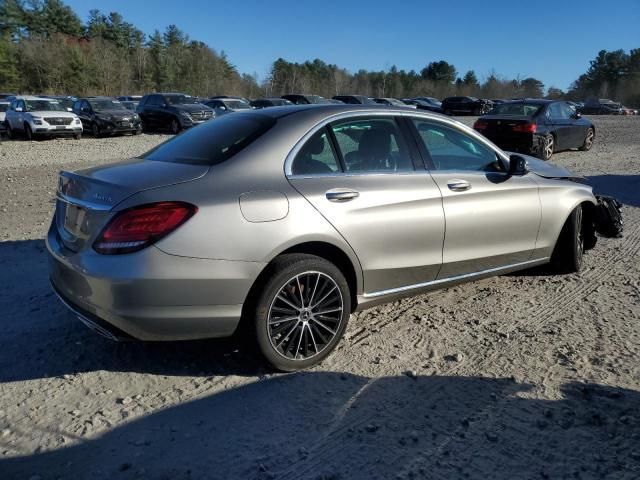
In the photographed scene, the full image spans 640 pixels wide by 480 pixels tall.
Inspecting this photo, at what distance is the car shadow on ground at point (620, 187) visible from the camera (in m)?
9.33

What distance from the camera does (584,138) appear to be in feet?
54.5

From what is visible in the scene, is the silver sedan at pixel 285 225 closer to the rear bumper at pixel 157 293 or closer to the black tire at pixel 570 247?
the rear bumper at pixel 157 293

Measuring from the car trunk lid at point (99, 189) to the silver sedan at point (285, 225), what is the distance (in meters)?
0.01

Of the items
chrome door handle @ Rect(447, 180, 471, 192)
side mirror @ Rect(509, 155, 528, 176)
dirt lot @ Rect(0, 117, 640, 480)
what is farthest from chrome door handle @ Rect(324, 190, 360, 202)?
side mirror @ Rect(509, 155, 528, 176)

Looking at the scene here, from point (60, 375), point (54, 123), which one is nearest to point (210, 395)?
point (60, 375)

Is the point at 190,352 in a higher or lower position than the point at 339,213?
lower

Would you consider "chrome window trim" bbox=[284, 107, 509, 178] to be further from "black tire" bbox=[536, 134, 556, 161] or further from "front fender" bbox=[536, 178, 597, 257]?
"black tire" bbox=[536, 134, 556, 161]

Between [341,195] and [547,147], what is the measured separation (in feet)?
40.8

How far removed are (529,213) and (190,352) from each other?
9.84 feet

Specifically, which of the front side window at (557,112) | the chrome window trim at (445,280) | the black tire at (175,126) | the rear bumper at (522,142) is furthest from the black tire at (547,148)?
the black tire at (175,126)

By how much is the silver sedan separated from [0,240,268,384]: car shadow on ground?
18.1 inches

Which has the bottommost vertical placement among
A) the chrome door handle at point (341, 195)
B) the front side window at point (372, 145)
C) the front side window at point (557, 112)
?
the chrome door handle at point (341, 195)

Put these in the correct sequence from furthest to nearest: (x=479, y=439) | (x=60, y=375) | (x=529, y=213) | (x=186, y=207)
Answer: (x=529, y=213) < (x=60, y=375) < (x=186, y=207) < (x=479, y=439)

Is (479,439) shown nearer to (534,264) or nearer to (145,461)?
(145,461)
